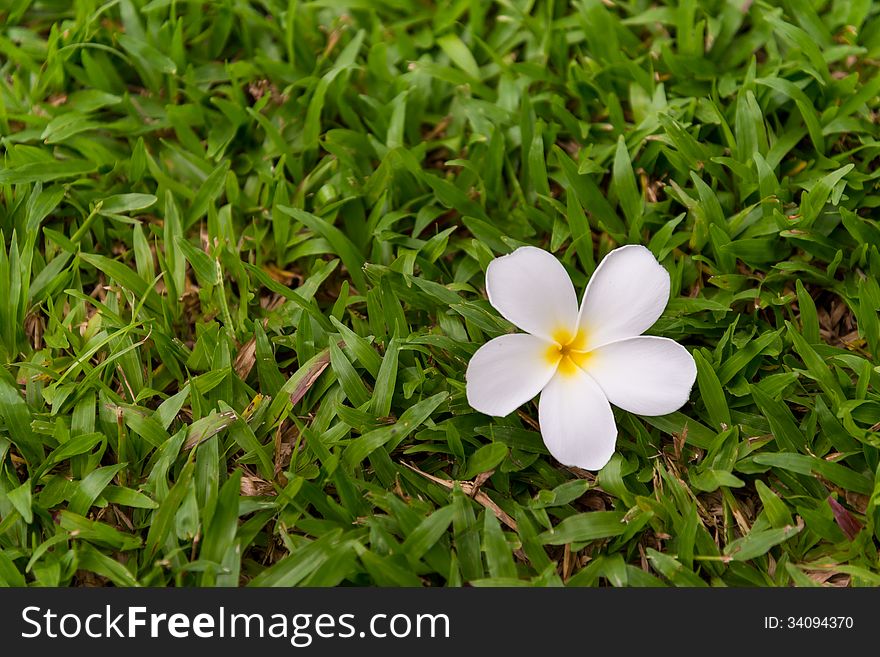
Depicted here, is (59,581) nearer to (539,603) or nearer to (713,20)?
(539,603)

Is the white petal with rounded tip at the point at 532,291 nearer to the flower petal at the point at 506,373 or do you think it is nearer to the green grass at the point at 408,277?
the flower petal at the point at 506,373

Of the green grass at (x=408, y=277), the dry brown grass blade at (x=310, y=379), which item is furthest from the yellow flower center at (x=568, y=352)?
the dry brown grass blade at (x=310, y=379)

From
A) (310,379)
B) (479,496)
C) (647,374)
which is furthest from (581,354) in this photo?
(310,379)

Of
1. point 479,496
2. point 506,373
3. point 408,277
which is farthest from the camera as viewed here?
point 408,277

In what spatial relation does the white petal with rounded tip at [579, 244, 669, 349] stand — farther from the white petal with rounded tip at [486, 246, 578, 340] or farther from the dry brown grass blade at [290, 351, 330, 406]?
the dry brown grass blade at [290, 351, 330, 406]

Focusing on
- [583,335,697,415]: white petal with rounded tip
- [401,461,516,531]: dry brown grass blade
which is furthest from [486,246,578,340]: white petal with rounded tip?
[401,461,516,531]: dry brown grass blade

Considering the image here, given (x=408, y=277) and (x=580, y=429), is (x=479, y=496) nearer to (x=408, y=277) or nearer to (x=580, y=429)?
(x=580, y=429)
